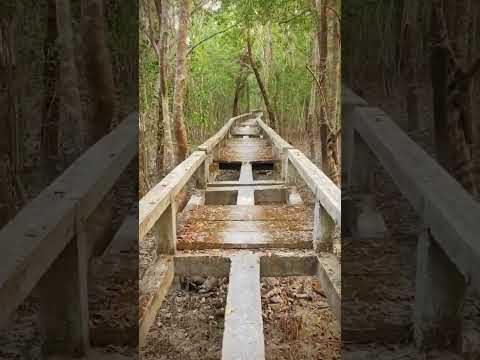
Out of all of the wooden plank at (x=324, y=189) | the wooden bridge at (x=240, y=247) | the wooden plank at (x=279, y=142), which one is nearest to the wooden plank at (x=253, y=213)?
the wooden bridge at (x=240, y=247)

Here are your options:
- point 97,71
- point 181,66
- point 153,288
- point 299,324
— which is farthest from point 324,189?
point 181,66

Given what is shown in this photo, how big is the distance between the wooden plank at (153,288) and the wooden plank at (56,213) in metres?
1.20

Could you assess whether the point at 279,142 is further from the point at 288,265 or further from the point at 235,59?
the point at 235,59

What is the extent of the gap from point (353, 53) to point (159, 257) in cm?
209

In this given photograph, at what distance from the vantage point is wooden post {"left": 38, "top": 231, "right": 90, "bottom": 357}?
0.98 m

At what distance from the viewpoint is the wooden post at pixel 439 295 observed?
3.39 ft

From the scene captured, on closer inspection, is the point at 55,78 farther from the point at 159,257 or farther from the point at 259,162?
the point at 259,162

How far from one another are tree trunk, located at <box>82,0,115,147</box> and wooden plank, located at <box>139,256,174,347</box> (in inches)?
50.5

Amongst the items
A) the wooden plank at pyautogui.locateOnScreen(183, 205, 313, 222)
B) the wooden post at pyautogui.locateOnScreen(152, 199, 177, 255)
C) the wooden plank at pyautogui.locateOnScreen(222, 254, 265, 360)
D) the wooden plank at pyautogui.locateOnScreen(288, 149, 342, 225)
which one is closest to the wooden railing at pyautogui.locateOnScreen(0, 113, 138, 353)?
the wooden plank at pyautogui.locateOnScreen(222, 254, 265, 360)

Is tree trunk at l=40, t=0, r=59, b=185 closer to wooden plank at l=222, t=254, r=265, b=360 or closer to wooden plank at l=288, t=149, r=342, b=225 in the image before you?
wooden plank at l=222, t=254, r=265, b=360

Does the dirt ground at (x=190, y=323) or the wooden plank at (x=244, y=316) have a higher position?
the wooden plank at (x=244, y=316)

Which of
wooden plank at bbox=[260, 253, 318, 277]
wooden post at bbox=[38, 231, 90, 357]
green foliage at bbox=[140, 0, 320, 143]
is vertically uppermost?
green foliage at bbox=[140, 0, 320, 143]

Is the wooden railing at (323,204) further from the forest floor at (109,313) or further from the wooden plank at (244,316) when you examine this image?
the forest floor at (109,313)

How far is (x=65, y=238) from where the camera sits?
3.17 ft
